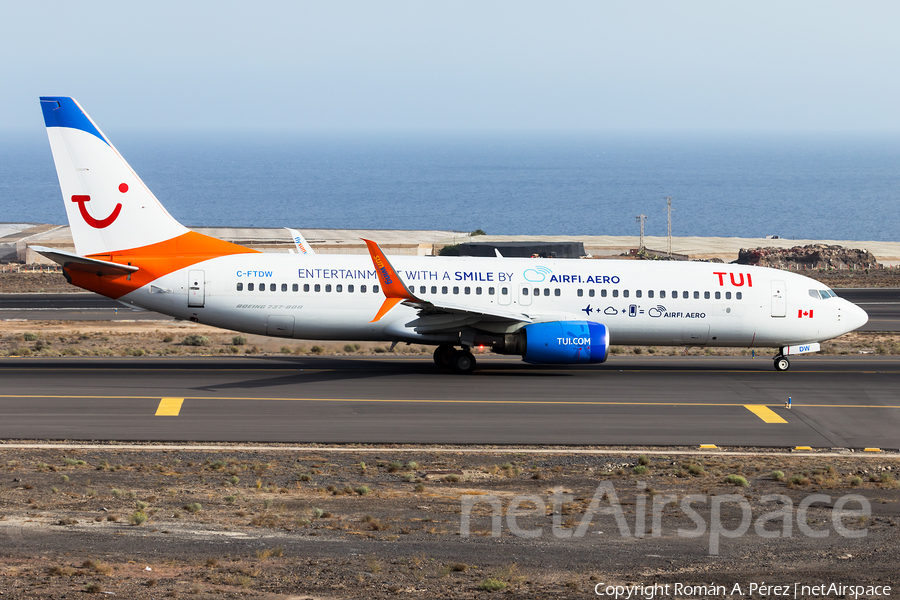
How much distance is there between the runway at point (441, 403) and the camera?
22.2 metres

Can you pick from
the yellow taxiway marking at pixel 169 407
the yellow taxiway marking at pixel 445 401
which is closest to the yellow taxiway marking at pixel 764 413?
the yellow taxiway marking at pixel 445 401

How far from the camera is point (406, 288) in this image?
28188 millimetres

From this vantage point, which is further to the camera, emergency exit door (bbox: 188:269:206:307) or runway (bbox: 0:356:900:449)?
emergency exit door (bbox: 188:269:206:307)

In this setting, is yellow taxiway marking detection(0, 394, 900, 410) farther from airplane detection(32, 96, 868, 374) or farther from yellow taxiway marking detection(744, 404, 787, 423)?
airplane detection(32, 96, 868, 374)

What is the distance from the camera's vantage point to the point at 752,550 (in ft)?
45.6

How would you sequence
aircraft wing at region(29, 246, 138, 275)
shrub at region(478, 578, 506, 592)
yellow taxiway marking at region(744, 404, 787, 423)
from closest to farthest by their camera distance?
shrub at region(478, 578, 506, 592) < yellow taxiway marking at region(744, 404, 787, 423) < aircraft wing at region(29, 246, 138, 275)

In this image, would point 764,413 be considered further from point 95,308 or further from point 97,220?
point 95,308

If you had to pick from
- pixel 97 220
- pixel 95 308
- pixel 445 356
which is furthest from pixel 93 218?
pixel 95 308

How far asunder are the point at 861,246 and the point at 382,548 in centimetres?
10238

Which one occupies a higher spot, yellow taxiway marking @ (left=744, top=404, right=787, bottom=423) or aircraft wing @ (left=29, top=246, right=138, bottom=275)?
aircraft wing @ (left=29, top=246, right=138, bottom=275)

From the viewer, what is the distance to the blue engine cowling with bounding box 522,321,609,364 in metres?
28.2

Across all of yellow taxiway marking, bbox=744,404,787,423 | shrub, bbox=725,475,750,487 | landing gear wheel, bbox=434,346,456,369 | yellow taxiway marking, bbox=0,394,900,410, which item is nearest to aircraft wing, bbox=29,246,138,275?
yellow taxiway marking, bbox=0,394,900,410

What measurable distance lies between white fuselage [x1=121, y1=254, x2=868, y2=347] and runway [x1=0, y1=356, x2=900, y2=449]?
4.76 ft

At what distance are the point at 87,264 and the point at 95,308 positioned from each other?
81.9 feet
